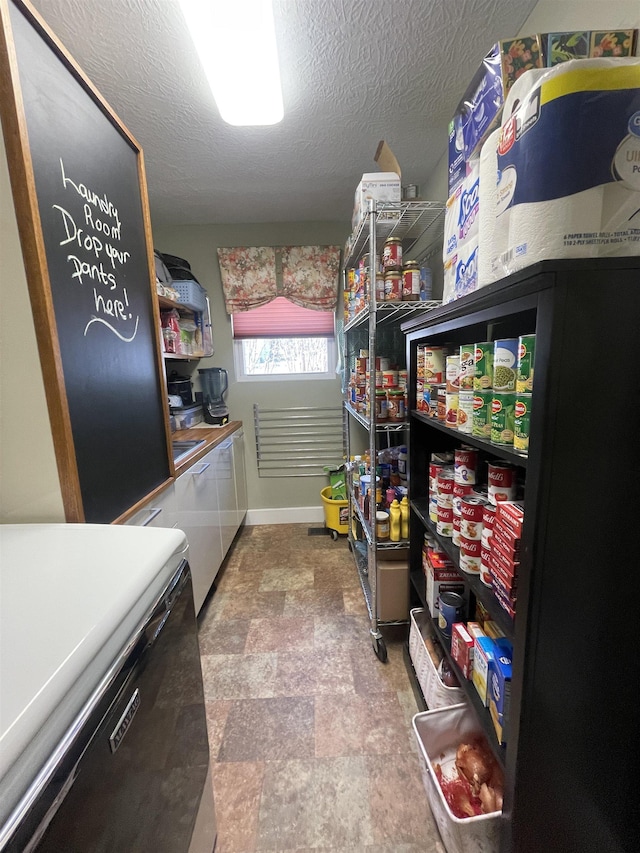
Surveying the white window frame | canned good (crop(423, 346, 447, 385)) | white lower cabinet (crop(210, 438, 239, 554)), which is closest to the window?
the white window frame

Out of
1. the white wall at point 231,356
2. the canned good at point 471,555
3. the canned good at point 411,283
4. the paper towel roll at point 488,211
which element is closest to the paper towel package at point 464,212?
the paper towel roll at point 488,211

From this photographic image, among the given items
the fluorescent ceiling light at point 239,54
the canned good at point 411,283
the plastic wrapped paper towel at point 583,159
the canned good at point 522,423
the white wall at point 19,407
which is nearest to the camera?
the plastic wrapped paper towel at point 583,159

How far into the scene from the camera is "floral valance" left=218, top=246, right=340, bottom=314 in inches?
102

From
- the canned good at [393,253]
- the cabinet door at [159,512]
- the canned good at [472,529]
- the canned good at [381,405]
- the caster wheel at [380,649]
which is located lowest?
the caster wheel at [380,649]

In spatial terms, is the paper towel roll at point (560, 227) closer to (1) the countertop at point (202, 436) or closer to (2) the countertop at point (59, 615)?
(2) the countertop at point (59, 615)

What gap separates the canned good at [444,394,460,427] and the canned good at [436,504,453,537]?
0.93ft

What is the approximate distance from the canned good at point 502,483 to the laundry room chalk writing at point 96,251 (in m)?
1.09

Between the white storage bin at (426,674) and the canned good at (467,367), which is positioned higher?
the canned good at (467,367)

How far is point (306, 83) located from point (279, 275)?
1.38m

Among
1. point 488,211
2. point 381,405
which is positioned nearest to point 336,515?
point 381,405

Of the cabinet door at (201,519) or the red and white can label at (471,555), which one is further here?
the cabinet door at (201,519)

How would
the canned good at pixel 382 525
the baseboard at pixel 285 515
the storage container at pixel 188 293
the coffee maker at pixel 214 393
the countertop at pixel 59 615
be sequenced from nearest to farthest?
the countertop at pixel 59 615, the canned good at pixel 382 525, the storage container at pixel 188 293, the coffee maker at pixel 214 393, the baseboard at pixel 285 515

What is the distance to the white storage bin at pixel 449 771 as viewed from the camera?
0.80 m

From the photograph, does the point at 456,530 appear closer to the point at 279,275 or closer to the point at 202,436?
the point at 202,436
